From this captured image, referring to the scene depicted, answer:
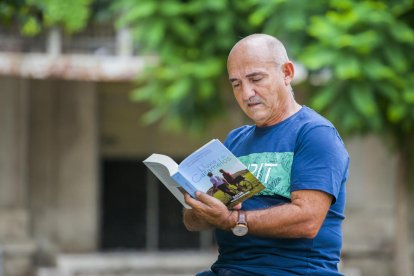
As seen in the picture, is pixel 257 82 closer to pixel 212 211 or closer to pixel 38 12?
pixel 212 211

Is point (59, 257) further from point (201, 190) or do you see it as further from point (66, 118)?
point (201, 190)

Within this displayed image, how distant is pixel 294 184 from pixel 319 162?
0.38ft

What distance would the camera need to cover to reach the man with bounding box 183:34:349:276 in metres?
3.76

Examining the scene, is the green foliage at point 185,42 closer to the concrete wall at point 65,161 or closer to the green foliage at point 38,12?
the green foliage at point 38,12

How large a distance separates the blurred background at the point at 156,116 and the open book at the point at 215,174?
897 cm

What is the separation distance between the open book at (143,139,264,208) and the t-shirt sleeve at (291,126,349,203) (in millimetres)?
148

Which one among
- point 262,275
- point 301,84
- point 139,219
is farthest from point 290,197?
point 139,219

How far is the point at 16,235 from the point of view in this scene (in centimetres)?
1783

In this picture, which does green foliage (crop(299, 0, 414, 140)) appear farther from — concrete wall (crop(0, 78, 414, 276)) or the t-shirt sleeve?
the t-shirt sleeve

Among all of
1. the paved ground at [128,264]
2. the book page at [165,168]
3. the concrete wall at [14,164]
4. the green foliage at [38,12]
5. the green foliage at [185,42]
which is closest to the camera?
the book page at [165,168]

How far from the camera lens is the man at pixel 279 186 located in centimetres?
376

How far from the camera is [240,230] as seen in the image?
3789 mm

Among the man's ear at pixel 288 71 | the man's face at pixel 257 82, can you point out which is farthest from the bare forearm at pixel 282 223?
the man's ear at pixel 288 71

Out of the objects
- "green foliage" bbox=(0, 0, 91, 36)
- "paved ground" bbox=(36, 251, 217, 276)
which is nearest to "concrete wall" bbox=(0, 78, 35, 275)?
"paved ground" bbox=(36, 251, 217, 276)
